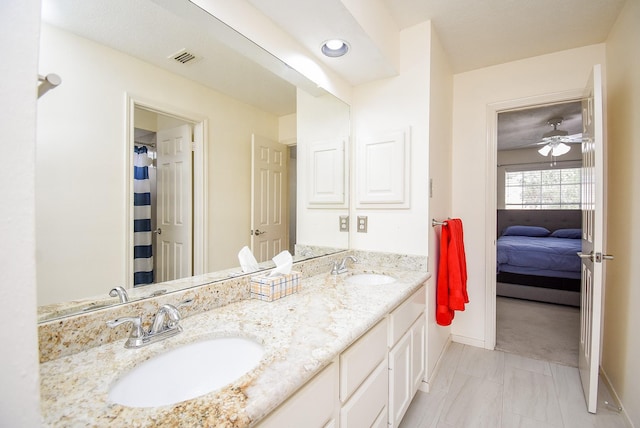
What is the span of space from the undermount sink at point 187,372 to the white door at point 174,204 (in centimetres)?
31

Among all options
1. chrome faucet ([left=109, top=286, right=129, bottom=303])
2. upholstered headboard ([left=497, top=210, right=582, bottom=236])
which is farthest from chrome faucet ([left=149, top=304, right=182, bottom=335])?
upholstered headboard ([left=497, top=210, right=582, bottom=236])

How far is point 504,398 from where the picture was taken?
5.90 feet

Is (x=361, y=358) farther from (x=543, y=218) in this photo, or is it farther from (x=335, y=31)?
(x=543, y=218)

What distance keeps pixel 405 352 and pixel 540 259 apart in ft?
10.6

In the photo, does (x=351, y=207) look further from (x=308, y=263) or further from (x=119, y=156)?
(x=119, y=156)

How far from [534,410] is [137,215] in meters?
2.38

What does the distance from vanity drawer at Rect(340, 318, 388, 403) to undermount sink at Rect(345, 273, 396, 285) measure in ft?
1.67

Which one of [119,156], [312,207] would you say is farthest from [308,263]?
[119,156]

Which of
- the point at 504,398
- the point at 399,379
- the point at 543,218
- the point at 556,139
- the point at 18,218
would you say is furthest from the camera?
the point at 543,218

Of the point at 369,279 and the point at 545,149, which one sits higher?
the point at 545,149

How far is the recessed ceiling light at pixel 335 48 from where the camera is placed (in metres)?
1.55

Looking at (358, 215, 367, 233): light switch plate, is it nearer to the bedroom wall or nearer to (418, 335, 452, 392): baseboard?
(418, 335, 452, 392): baseboard

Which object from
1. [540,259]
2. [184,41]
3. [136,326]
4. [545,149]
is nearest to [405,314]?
[136,326]

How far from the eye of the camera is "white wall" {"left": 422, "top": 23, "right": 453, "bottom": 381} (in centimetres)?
188
